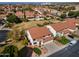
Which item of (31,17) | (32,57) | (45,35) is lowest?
(32,57)

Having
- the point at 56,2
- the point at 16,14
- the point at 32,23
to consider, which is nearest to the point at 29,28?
the point at 32,23

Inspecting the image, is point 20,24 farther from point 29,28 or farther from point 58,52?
point 58,52

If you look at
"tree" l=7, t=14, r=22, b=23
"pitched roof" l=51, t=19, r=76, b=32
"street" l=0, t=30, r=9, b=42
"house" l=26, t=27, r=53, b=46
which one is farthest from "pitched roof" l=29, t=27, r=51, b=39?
"street" l=0, t=30, r=9, b=42

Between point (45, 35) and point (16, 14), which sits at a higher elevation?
point (16, 14)

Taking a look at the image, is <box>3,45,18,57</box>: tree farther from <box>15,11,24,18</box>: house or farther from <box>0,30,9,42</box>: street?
<box>15,11,24,18</box>: house

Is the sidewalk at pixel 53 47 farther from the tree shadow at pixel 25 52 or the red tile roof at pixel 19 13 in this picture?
the red tile roof at pixel 19 13
